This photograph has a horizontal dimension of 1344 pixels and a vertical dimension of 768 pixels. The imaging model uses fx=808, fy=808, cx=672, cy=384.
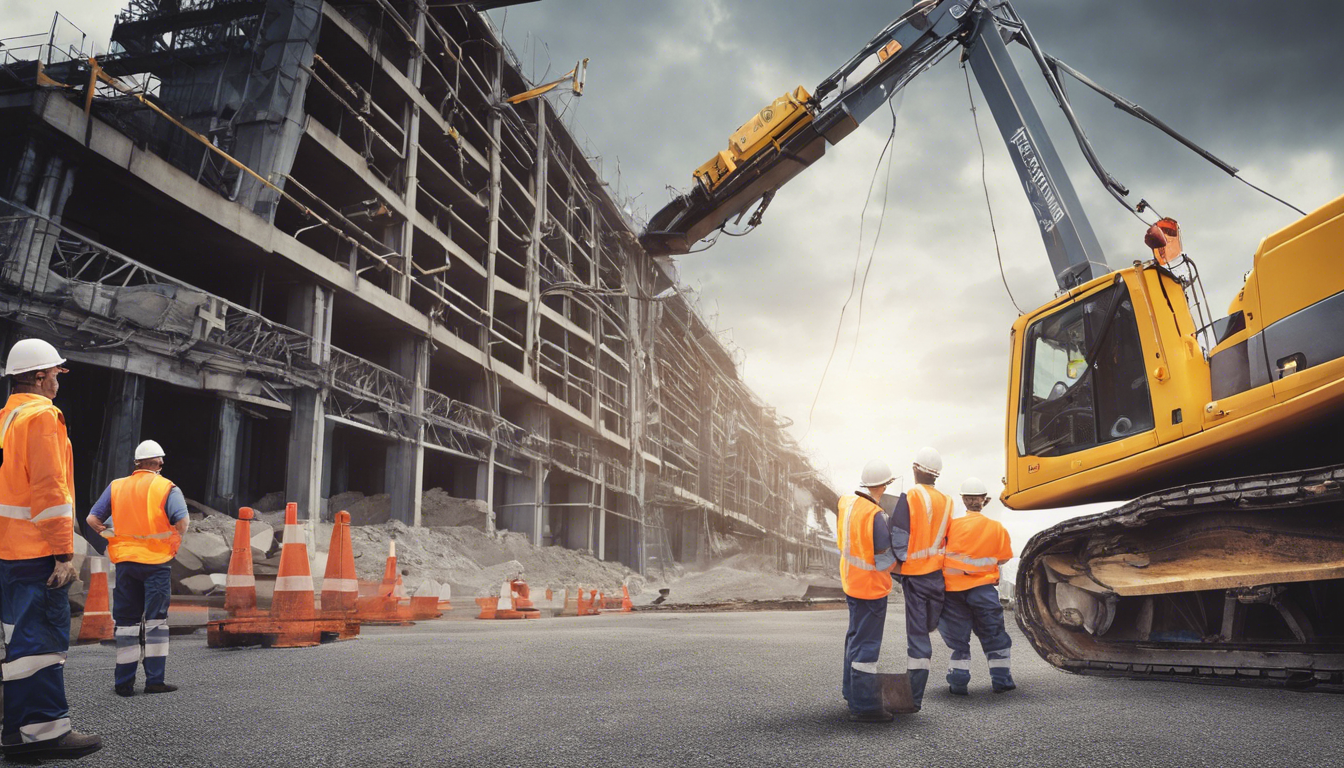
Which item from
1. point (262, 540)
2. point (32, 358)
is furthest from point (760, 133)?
point (262, 540)

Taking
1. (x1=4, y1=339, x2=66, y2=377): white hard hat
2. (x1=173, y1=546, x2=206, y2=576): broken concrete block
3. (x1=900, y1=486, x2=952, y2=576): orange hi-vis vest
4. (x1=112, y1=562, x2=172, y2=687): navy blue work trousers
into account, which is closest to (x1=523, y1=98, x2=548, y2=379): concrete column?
(x1=173, y1=546, x2=206, y2=576): broken concrete block

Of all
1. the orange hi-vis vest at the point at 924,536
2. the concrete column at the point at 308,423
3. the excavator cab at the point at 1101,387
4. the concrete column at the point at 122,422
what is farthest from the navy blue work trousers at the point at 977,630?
the concrete column at the point at 308,423

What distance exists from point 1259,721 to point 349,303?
2239 centimetres

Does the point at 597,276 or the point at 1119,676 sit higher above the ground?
the point at 597,276

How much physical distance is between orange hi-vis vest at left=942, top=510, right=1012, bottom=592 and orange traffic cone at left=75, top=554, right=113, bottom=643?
8.35 m

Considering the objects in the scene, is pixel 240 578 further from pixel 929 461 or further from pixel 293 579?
pixel 929 461

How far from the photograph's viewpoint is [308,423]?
782 inches

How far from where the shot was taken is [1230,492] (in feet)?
15.8

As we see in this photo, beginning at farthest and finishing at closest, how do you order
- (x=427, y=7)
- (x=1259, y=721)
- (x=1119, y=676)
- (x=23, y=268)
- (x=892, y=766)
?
(x=427, y=7), (x=23, y=268), (x=1119, y=676), (x=1259, y=721), (x=892, y=766)

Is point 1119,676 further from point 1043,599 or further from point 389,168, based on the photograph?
point 389,168

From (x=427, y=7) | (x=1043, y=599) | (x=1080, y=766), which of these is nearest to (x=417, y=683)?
(x=1080, y=766)

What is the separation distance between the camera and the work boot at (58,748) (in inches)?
133

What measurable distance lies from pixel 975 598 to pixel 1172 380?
200cm

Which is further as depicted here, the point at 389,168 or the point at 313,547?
the point at 389,168
